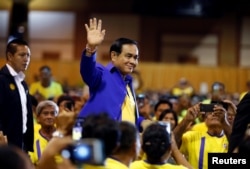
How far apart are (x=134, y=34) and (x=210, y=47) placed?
198cm

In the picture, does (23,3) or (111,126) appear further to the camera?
(23,3)

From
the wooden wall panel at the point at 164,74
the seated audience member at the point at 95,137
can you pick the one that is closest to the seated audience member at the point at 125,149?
the seated audience member at the point at 95,137

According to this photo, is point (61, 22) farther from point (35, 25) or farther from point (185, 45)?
point (185, 45)

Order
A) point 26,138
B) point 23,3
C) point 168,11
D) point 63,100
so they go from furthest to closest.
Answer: point 23,3 < point 168,11 < point 63,100 < point 26,138

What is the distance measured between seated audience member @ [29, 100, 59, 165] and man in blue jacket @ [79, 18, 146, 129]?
1.06 metres

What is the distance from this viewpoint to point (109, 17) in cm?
1994

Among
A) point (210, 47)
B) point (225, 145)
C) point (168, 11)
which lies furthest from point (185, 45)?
point (225, 145)

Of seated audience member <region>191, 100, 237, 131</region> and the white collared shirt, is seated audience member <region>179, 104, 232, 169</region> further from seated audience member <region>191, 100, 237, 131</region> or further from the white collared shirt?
the white collared shirt

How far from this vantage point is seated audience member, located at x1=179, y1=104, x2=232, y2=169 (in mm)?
5762

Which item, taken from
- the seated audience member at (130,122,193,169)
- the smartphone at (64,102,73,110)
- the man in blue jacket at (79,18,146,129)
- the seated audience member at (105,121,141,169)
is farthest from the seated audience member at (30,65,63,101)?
the seated audience member at (105,121,141,169)

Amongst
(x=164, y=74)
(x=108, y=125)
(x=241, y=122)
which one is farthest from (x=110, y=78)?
(x=164, y=74)

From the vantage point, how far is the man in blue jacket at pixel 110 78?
5.05 m

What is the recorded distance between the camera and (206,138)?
595cm

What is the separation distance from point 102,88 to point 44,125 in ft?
4.40
